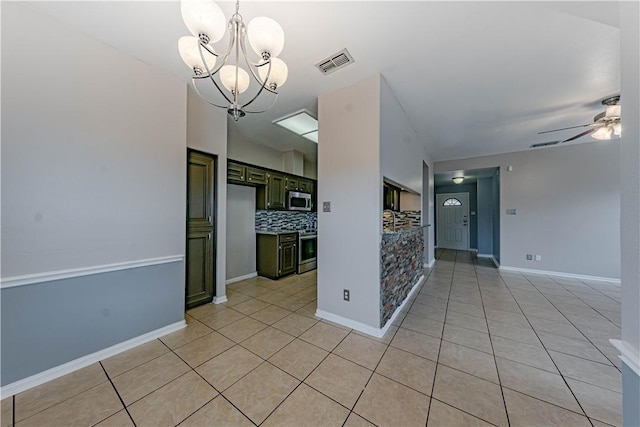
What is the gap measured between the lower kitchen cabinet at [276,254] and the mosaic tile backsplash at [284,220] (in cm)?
30

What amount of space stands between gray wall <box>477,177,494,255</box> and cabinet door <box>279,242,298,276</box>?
19.0ft

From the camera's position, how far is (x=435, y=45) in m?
1.92

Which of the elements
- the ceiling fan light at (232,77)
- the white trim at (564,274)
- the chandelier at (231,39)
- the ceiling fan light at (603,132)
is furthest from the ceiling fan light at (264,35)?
the white trim at (564,274)

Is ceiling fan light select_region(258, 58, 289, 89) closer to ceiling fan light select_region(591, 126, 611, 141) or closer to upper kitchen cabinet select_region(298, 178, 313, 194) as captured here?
upper kitchen cabinet select_region(298, 178, 313, 194)

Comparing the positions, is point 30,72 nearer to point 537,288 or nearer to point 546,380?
point 546,380

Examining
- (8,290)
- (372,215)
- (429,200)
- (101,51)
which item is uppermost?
(101,51)

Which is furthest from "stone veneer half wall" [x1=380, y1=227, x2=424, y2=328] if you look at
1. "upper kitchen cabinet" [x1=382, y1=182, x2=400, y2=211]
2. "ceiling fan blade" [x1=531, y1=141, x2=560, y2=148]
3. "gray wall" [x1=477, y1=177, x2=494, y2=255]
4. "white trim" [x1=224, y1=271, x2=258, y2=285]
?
"gray wall" [x1=477, y1=177, x2=494, y2=255]

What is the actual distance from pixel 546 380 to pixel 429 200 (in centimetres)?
423

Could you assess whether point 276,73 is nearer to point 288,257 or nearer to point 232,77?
point 232,77

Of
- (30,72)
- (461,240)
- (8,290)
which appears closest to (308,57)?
(30,72)

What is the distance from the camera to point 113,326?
6.40 feet

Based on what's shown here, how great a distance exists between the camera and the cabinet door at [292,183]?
464 cm

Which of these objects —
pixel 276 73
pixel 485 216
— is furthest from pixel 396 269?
pixel 485 216

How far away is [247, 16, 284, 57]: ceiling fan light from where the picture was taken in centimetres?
128
